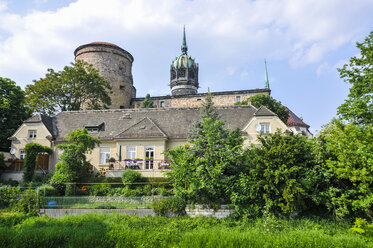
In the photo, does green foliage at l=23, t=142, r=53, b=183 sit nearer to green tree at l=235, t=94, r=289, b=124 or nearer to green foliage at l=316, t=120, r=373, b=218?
green foliage at l=316, t=120, r=373, b=218

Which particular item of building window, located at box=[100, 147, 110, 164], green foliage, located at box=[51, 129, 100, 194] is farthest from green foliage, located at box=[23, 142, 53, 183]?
building window, located at box=[100, 147, 110, 164]

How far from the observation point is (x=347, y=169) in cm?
1505

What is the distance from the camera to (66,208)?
59.1ft

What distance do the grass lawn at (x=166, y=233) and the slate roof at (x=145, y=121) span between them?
11.8 metres

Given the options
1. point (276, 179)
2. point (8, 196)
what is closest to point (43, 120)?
point (8, 196)

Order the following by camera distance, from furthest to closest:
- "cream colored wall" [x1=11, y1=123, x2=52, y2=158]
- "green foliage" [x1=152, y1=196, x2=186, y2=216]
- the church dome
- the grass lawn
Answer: the church dome → "cream colored wall" [x1=11, y1=123, x2=52, y2=158] → "green foliage" [x1=152, y1=196, x2=186, y2=216] → the grass lawn

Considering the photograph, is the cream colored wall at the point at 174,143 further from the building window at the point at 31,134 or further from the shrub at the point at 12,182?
the building window at the point at 31,134

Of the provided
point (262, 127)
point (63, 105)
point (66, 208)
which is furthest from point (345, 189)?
point (63, 105)

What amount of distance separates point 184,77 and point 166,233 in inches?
1855

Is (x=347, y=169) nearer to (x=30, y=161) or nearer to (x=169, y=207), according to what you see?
(x=169, y=207)

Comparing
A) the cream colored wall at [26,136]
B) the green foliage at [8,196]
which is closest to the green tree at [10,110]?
the cream colored wall at [26,136]

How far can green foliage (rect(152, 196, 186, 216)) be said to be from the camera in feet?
56.6

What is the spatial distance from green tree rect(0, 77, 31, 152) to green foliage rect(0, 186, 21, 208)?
44.8 feet

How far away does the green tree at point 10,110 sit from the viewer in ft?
101
